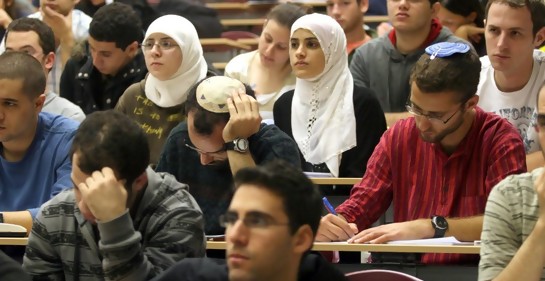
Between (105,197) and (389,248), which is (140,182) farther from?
(389,248)

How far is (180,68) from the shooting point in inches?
238

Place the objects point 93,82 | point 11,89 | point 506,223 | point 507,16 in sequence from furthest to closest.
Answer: point 93,82 < point 507,16 < point 11,89 < point 506,223

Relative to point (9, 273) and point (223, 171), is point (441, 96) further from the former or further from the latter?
point (9, 273)

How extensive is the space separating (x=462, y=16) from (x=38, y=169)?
10.6 ft

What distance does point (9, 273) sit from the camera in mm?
2820

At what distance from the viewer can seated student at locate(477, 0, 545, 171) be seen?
16.7ft

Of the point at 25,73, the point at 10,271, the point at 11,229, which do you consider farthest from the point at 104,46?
the point at 10,271

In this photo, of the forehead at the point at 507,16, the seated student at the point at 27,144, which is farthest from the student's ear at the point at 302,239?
the forehead at the point at 507,16

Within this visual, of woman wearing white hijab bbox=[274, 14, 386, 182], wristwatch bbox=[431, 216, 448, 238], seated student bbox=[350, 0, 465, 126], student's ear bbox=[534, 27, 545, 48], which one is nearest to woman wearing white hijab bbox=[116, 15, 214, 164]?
woman wearing white hijab bbox=[274, 14, 386, 182]

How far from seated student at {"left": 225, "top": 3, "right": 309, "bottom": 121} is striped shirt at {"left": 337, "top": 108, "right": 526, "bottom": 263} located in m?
2.01

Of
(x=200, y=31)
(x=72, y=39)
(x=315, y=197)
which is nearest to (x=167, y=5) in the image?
(x=200, y=31)

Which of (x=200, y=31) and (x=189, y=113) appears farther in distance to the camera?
(x=200, y=31)

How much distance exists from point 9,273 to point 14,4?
5326mm

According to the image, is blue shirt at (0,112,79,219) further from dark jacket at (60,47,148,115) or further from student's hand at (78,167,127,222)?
dark jacket at (60,47,148,115)
